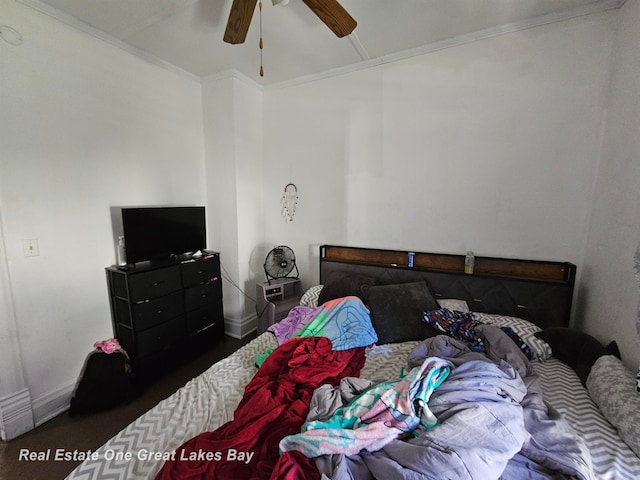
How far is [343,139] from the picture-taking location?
2.65 m

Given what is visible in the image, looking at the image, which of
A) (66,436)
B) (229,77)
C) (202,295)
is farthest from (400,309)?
(229,77)

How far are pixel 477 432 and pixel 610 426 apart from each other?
771mm

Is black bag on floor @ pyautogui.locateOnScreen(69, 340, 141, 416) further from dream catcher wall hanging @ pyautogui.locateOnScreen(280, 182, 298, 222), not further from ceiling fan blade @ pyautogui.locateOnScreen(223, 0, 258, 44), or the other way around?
ceiling fan blade @ pyautogui.locateOnScreen(223, 0, 258, 44)

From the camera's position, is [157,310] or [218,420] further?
[157,310]

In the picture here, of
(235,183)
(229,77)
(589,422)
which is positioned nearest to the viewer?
(589,422)

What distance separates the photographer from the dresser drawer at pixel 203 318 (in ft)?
8.20

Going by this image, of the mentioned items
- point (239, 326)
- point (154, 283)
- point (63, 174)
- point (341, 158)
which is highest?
point (341, 158)

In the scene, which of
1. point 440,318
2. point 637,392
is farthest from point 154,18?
point 637,392

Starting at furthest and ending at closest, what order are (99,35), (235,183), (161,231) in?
(235,183) < (161,231) < (99,35)

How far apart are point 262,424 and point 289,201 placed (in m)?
2.31

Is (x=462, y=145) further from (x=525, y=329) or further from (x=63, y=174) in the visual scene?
(x=63, y=174)

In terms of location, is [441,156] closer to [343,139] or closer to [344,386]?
[343,139]

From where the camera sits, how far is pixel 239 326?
2982 mm

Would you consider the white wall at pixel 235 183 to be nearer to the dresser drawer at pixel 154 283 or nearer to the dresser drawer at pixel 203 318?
the dresser drawer at pixel 203 318
